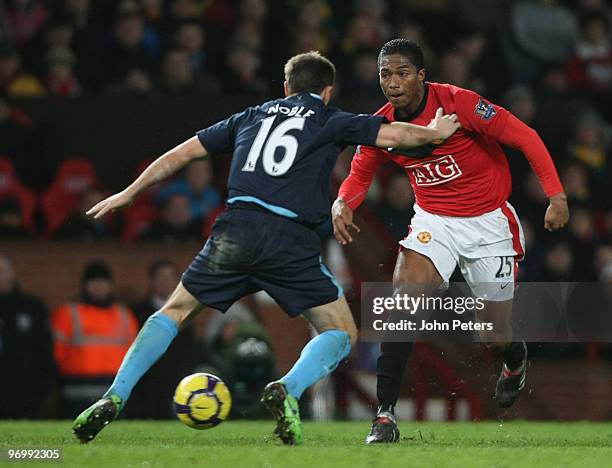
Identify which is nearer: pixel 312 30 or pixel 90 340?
pixel 90 340

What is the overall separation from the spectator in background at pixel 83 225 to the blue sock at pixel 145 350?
493 centimetres

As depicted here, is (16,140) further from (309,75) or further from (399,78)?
(309,75)

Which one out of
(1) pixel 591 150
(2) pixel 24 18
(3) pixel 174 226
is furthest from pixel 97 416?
Answer: (1) pixel 591 150

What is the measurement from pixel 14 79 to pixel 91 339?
297cm

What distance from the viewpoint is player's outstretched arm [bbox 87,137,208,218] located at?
6883 mm

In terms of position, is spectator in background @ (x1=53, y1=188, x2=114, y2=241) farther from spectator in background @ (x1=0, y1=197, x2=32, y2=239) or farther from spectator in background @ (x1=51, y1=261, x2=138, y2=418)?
spectator in background @ (x1=51, y1=261, x2=138, y2=418)

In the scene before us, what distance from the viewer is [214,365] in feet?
37.2

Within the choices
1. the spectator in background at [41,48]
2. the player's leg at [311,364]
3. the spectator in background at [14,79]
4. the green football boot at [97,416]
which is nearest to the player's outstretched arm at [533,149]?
the player's leg at [311,364]

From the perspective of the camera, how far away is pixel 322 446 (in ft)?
22.4

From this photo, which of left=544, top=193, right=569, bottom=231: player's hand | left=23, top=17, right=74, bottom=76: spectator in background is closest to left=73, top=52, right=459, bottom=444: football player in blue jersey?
left=544, top=193, right=569, bottom=231: player's hand

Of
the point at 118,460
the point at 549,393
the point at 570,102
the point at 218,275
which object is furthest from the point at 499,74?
the point at 118,460

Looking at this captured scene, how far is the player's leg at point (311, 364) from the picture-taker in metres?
6.32

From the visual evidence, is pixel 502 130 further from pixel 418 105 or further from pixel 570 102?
pixel 570 102

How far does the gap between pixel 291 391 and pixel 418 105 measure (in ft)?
6.92
